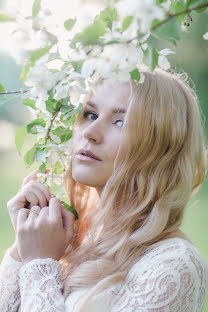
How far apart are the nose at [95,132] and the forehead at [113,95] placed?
0.07 metres

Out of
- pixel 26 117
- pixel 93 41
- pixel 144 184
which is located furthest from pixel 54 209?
pixel 26 117

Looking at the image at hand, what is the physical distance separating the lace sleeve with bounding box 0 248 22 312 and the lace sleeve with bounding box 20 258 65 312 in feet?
0.50

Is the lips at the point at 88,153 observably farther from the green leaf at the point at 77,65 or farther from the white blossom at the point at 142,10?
the white blossom at the point at 142,10

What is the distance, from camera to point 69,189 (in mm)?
1604

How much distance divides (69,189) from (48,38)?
33.6 inches

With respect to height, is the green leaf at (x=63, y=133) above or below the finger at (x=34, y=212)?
above

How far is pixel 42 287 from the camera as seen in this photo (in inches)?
47.6

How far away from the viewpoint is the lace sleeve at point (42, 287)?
117cm

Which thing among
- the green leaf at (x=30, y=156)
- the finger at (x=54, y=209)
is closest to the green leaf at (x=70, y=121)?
the green leaf at (x=30, y=156)

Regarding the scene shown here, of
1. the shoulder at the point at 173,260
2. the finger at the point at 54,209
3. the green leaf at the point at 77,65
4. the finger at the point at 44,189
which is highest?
the green leaf at the point at 77,65

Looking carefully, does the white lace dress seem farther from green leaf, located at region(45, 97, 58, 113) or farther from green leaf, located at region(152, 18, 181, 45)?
green leaf, located at region(152, 18, 181, 45)

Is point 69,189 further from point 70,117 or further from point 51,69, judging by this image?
point 51,69

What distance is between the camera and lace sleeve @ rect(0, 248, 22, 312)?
137 centimetres

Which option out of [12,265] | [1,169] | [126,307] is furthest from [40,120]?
[1,169]
